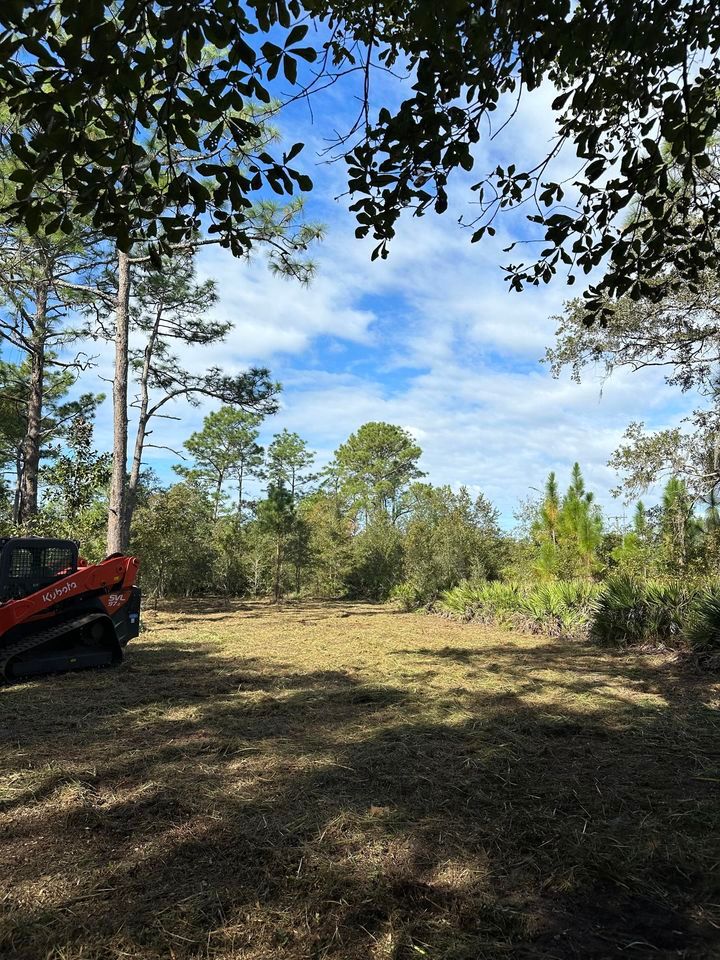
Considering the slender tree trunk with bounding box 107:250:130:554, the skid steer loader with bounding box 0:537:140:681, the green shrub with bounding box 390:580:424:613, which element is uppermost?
the slender tree trunk with bounding box 107:250:130:554

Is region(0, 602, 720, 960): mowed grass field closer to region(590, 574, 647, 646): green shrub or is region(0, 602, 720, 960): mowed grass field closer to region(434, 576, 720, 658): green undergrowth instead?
region(434, 576, 720, 658): green undergrowth

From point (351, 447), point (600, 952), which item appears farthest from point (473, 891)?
point (351, 447)

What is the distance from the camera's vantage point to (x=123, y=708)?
5.63 m

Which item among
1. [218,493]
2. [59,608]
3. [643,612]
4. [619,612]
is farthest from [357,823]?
[218,493]

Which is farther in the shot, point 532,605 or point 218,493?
point 218,493

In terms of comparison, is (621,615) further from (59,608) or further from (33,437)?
(33,437)

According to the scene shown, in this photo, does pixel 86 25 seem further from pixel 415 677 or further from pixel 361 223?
pixel 415 677

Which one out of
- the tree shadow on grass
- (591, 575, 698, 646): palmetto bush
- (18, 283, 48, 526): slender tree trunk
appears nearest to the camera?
the tree shadow on grass

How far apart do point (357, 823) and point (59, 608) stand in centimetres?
523

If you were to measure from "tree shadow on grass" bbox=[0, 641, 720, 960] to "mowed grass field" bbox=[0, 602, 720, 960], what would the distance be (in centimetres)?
1

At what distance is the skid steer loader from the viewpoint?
255 inches

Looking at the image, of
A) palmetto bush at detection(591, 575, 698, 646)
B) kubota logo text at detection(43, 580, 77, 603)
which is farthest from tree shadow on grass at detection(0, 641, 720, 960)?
palmetto bush at detection(591, 575, 698, 646)

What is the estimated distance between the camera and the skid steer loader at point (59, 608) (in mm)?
6469

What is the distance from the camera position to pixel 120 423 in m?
13.4
